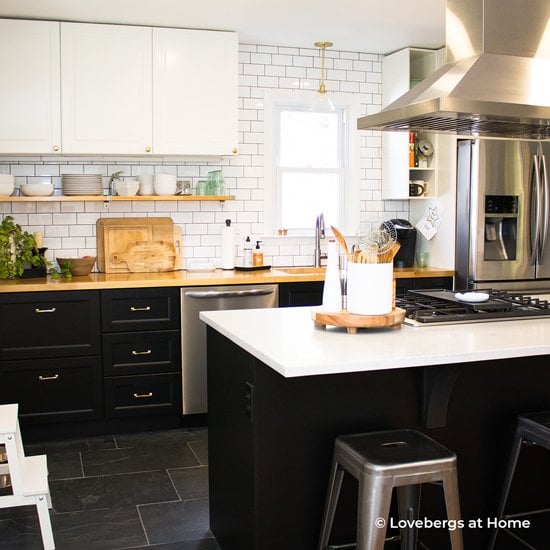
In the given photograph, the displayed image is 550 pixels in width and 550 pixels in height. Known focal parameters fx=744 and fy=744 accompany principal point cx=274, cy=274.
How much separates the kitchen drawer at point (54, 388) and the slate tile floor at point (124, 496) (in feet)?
0.61

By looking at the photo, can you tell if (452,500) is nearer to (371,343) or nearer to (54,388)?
(371,343)

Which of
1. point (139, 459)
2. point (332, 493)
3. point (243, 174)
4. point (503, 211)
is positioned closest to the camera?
point (332, 493)

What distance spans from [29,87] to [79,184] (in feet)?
2.21

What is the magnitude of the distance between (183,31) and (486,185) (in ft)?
7.47

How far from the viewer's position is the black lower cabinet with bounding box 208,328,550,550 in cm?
255

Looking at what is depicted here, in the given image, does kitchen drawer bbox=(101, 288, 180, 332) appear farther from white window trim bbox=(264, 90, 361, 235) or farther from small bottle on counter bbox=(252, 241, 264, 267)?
white window trim bbox=(264, 90, 361, 235)

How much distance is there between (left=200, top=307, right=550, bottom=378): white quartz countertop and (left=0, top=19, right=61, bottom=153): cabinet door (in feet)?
7.54

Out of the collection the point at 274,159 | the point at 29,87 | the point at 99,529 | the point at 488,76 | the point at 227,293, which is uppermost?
the point at 29,87

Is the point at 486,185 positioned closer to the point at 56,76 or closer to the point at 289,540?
the point at 56,76

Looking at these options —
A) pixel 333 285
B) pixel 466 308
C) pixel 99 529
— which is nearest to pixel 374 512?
pixel 333 285

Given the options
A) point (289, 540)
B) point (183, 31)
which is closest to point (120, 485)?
point (289, 540)

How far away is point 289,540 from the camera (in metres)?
2.60

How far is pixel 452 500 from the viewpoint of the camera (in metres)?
2.32

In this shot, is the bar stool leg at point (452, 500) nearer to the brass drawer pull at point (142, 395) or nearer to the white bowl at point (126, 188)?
the brass drawer pull at point (142, 395)
